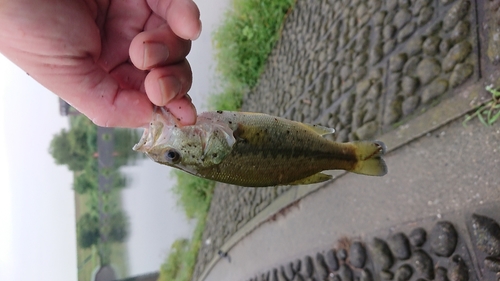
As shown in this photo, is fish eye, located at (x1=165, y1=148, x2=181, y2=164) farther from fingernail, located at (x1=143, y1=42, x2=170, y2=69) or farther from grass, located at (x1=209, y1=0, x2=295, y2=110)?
grass, located at (x1=209, y1=0, x2=295, y2=110)

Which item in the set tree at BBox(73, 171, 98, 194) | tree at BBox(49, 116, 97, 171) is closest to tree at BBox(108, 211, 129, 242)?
tree at BBox(73, 171, 98, 194)

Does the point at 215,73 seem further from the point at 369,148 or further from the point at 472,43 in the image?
the point at 369,148

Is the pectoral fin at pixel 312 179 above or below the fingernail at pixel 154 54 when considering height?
below

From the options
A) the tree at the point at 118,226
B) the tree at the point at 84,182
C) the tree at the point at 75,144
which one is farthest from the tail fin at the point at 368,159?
the tree at the point at 118,226

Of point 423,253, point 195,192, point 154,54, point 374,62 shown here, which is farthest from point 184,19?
point 195,192

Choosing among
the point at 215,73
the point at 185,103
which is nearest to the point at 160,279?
the point at 215,73

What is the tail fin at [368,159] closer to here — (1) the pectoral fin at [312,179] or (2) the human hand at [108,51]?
Result: (1) the pectoral fin at [312,179]

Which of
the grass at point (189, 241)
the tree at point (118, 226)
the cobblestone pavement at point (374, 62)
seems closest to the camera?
the cobblestone pavement at point (374, 62)
